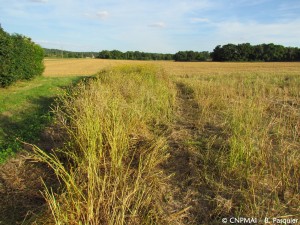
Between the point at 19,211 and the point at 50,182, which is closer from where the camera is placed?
the point at 19,211

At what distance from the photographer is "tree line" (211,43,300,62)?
65.4m

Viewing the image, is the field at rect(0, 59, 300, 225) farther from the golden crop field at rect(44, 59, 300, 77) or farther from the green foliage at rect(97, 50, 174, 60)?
the green foliage at rect(97, 50, 174, 60)

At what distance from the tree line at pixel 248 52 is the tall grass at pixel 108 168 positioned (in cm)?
6909

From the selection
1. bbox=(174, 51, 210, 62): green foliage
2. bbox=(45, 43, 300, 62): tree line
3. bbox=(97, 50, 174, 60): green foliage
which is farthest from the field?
bbox=(97, 50, 174, 60): green foliage

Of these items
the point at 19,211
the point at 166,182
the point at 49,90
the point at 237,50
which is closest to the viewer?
the point at 19,211

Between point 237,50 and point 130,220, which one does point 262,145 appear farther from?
point 237,50

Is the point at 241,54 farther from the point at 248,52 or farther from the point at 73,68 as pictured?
the point at 73,68

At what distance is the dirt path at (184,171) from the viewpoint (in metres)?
2.81

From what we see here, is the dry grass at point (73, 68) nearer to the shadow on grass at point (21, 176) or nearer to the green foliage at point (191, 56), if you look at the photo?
the shadow on grass at point (21, 176)

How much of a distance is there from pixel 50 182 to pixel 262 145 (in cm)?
292

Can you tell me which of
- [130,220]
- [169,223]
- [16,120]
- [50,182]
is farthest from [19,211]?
[16,120]

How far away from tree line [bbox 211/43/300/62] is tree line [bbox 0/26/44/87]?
60356mm

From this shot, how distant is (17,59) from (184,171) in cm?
1371

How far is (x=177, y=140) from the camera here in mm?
4648
